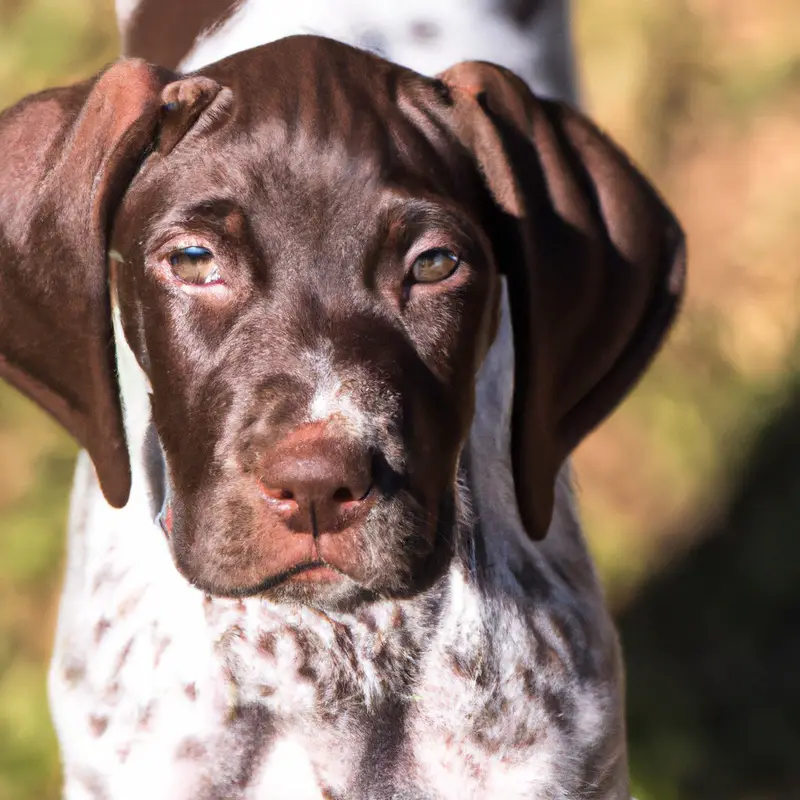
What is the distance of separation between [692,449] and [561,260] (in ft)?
10.7

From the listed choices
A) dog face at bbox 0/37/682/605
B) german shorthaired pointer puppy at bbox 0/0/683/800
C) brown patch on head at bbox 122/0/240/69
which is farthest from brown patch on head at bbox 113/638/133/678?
brown patch on head at bbox 122/0/240/69

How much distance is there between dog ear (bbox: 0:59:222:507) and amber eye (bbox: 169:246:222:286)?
22 centimetres

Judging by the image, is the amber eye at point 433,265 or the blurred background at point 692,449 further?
the blurred background at point 692,449

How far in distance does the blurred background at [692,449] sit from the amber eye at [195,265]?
2.57 metres

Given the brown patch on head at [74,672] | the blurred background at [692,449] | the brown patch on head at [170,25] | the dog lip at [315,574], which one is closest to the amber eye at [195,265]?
the dog lip at [315,574]

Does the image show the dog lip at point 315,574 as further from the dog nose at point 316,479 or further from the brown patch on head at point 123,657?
the brown patch on head at point 123,657

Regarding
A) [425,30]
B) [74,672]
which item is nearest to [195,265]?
[74,672]

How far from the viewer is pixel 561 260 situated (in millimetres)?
3242

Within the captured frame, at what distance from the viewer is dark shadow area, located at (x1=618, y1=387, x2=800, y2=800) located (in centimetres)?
554

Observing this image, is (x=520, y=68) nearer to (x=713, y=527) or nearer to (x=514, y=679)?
(x=514, y=679)

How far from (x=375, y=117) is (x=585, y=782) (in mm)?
1532

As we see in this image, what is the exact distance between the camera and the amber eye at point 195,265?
2.97 meters

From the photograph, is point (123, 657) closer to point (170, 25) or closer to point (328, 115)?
point (328, 115)

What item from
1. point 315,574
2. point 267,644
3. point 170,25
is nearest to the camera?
point 315,574
